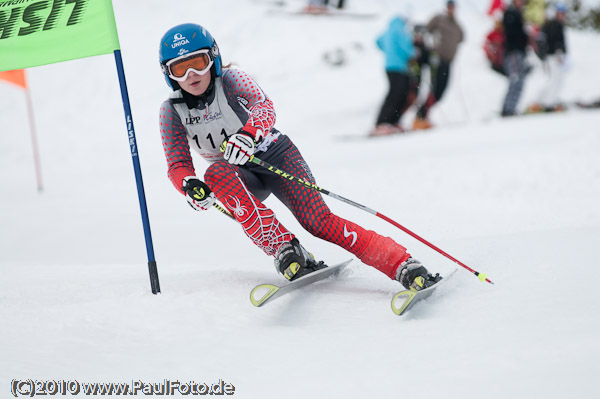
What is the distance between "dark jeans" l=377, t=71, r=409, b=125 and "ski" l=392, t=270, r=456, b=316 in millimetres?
7016

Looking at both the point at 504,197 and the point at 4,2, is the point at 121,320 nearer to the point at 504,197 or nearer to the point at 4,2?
the point at 4,2

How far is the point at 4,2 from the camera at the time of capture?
3.26 m

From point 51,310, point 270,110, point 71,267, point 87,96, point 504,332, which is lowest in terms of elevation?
point 87,96

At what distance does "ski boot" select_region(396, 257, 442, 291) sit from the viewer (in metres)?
2.75

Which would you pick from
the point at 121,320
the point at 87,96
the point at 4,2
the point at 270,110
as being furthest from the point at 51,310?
the point at 87,96

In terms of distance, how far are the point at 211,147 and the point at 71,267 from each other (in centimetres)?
167

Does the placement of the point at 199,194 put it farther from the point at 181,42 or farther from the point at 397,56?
the point at 397,56

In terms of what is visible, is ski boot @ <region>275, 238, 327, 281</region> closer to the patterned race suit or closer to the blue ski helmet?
the patterned race suit

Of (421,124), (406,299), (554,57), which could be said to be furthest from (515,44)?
(406,299)

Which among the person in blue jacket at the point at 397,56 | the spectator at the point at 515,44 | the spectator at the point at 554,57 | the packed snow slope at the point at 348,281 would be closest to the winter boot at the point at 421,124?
the packed snow slope at the point at 348,281

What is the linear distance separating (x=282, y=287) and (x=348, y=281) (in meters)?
0.61

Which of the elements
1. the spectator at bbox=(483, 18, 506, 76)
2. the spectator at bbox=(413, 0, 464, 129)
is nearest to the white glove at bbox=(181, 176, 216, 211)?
the spectator at bbox=(413, 0, 464, 129)

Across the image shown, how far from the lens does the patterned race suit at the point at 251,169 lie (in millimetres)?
2955

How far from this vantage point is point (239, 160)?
2859 millimetres
